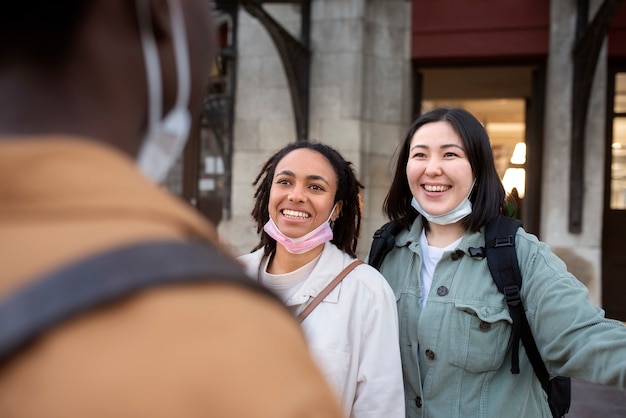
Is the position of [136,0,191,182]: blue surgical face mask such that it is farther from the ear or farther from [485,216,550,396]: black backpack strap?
the ear

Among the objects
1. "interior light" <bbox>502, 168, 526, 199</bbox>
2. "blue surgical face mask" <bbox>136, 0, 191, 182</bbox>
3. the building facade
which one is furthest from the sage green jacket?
"interior light" <bbox>502, 168, 526, 199</bbox>

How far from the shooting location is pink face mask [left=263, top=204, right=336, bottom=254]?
261cm

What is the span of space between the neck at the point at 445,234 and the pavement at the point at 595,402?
313 centimetres

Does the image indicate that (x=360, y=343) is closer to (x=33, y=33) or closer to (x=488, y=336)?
(x=488, y=336)

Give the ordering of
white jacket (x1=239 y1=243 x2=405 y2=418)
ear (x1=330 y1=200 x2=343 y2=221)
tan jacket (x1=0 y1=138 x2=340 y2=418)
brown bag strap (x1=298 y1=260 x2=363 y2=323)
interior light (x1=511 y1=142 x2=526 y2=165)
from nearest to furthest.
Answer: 1. tan jacket (x1=0 y1=138 x2=340 y2=418)
2. white jacket (x1=239 y1=243 x2=405 y2=418)
3. brown bag strap (x1=298 y1=260 x2=363 y2=323)
4. ear (x1=330 y1=200 x2=343 y2=221)
5. interior light (x1=511 y1=142 x2=526 y2=165)

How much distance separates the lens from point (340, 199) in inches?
112

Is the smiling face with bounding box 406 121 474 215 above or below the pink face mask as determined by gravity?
above

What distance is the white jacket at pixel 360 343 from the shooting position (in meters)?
2.23

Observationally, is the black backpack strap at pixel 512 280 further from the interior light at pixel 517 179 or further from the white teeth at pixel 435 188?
the interior light at pixel 517 179

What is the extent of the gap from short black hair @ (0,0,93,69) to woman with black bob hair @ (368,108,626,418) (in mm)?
1790

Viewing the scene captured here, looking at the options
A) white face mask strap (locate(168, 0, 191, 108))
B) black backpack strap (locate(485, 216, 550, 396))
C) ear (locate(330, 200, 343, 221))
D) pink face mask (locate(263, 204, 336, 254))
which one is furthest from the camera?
ear (locate(330, 200, 343, 221))

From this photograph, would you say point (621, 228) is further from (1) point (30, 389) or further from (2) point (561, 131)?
(1) point (30, 389)

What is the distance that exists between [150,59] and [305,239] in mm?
1905

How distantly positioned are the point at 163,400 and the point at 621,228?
25.7 feet
